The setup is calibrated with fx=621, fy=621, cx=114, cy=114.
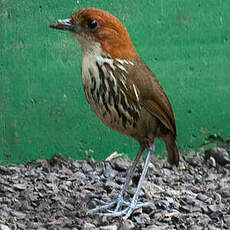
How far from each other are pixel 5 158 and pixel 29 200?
0.88 m

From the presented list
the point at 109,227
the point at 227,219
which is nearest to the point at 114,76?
the point at 109,227

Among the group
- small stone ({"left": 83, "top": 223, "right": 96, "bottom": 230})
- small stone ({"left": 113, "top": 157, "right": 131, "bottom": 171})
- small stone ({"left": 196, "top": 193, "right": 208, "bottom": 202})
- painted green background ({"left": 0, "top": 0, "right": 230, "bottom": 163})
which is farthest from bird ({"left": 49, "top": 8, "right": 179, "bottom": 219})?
painted green background ({"left": 0, "top": 0, "right": 230, "bottom": 163})

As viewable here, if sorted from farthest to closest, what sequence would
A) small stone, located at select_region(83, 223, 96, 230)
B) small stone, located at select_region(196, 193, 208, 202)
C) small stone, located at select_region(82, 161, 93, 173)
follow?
small stone, located at select_region(82, 161, 93, 173) → small stone, located at select_region(196, 193, 208, 202) → small stone, located at select_region(83, 223, 96, 230)

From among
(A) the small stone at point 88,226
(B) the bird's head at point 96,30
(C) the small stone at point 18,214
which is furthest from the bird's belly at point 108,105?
(C) the small stone at point 18,214

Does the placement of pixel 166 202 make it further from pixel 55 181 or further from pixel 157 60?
pixel 157 60

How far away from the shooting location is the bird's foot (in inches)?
163

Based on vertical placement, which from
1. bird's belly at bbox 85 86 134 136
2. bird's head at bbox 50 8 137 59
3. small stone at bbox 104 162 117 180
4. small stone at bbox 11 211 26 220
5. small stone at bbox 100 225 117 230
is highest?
bird's head at bbox 50 8 137 59

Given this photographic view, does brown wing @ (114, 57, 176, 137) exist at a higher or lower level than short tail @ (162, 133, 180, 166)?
higher

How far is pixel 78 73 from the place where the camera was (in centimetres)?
520

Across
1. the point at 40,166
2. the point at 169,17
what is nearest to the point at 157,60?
the point at 169,17

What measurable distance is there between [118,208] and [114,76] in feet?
3.08

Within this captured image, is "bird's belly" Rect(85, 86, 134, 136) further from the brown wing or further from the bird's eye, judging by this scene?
the bird's eye

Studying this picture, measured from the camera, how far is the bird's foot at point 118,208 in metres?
4.15

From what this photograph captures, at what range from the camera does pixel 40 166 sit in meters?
5.20
